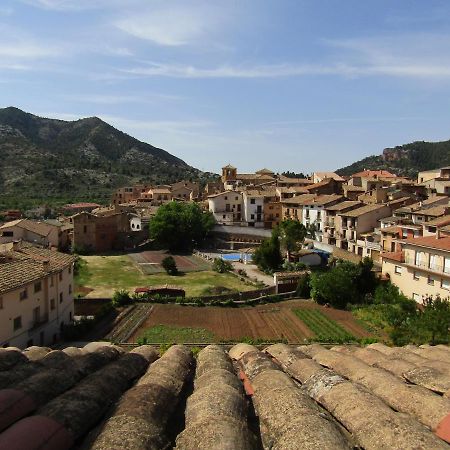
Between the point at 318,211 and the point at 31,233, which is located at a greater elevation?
the point at 318,211

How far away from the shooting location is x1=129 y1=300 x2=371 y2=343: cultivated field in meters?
33.0

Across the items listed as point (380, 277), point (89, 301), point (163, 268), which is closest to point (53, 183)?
point (163, 268)

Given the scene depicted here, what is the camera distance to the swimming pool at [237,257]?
61.6m

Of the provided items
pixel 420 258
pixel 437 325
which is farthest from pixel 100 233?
pixel 437 325

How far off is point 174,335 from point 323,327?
37.2 ft

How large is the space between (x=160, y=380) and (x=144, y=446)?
3.11 meters

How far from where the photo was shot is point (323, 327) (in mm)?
35156

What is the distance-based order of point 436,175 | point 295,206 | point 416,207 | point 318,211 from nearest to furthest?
point 416,207 < point 318,211 < point 295,206 < point 436,175

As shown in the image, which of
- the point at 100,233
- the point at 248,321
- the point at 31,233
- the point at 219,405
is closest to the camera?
the point at 219,405

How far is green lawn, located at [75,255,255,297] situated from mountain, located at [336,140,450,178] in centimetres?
11429

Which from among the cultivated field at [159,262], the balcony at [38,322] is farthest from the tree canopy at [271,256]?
the balcony at [38,322]

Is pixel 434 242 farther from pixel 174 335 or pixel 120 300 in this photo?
pixel 120 300

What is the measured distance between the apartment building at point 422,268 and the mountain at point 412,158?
381ft

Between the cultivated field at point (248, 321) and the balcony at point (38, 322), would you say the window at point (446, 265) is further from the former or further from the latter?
the balcony at point (38, 322)
